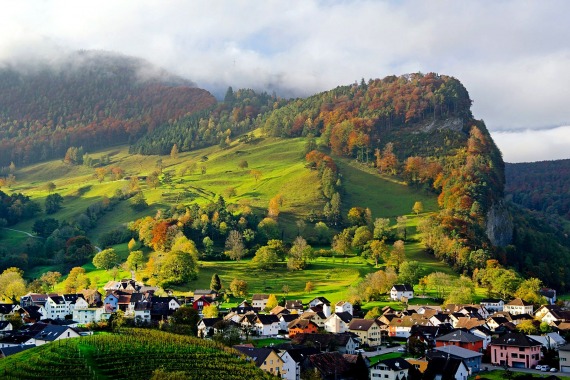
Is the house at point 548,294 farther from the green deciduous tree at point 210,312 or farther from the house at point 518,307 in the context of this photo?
the green deciduous tree at point 210,312

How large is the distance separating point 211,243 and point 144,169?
73.4 meters

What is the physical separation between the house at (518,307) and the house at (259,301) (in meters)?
26.7

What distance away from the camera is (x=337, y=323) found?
74.2 m

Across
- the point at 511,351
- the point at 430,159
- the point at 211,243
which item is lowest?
the point at 511,351

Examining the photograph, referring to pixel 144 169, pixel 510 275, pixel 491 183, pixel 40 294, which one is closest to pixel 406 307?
pixel 510 275

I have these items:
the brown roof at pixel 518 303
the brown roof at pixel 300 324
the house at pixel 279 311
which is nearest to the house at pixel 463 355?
the brown roof at pixel 300 324

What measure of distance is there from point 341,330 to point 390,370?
2071 centimetres

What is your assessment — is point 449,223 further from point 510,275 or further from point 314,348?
point 314,348

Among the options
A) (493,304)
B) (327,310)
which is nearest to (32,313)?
(327,310)

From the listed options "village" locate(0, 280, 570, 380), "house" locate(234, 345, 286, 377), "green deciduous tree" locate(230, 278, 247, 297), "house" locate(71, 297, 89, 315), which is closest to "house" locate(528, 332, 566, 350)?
"village" locate(0, 280, 570, 380)

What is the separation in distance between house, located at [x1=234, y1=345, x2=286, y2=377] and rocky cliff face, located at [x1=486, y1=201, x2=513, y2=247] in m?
76.5

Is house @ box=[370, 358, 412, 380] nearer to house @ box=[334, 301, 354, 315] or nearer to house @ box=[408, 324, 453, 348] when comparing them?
house @ box=[408, 324, 453, 348]

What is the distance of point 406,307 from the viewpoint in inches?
3268

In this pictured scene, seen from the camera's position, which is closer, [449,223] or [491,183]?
[449,223]
